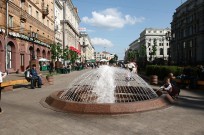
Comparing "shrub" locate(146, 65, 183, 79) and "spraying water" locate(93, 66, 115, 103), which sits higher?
"shrub" locate(146, 65, 183, 79)

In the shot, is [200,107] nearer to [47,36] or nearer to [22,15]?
[22,15]

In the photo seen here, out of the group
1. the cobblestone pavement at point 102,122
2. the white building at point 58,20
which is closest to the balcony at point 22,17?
the white building at point 58,20

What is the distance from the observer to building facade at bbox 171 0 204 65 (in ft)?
257

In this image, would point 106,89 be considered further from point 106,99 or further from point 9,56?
point 9,56

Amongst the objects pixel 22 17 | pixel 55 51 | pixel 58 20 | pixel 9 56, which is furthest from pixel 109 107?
pixel 58 20

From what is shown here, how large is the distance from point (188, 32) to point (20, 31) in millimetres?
63787

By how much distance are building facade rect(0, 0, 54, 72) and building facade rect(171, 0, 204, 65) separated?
35.3 m

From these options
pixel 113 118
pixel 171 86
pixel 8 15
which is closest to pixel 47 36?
pixel 8 15

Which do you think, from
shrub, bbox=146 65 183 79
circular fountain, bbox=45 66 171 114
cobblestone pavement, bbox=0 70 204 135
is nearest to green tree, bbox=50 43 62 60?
shrub, bbox=146 65 183 79

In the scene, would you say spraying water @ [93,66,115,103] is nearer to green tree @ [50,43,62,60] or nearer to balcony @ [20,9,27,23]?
balcony @ [20,9,27,23]

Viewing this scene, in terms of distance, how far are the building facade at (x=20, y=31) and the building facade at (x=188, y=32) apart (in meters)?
35.3

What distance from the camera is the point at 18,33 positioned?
37875mm

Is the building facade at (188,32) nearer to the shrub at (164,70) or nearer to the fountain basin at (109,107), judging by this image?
the shrub at (164,70)

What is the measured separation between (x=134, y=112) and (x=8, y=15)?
29183 millimetres
